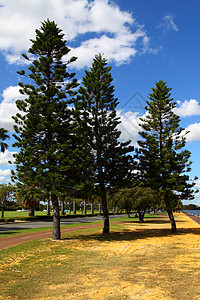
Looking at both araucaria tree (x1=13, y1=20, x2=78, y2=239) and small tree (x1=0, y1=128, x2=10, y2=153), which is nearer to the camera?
araucaria tree (x1=13, y1=20, x2=78, y2=239)

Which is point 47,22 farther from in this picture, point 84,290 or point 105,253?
point 84,290

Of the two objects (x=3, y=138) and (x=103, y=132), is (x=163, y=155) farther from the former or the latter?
(x=3, y=138)

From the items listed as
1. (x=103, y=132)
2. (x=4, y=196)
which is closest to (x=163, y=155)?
(x=103, y=132)

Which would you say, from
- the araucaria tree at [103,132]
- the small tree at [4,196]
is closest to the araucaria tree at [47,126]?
the araucaria tree at [103,132]

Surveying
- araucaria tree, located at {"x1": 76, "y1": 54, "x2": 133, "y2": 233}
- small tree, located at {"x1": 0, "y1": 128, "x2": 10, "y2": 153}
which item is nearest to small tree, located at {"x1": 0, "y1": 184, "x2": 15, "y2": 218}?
small tree, located at {"x1": 0, "y1": 128, "x2": 10, "y2": 153}

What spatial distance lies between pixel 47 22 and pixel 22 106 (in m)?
7.57

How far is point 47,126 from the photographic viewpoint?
749 inches

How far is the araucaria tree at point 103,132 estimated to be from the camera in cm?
2322

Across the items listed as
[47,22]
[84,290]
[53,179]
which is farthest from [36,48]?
[84,290]

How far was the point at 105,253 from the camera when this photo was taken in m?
14.0

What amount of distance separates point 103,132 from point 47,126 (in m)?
6.48

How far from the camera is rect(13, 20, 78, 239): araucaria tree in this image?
18.2 metres

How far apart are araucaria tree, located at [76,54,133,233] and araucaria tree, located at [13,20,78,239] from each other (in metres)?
3.14

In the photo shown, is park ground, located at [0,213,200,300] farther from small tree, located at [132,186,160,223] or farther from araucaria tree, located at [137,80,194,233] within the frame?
small tree, located at [132,186,160,223]
